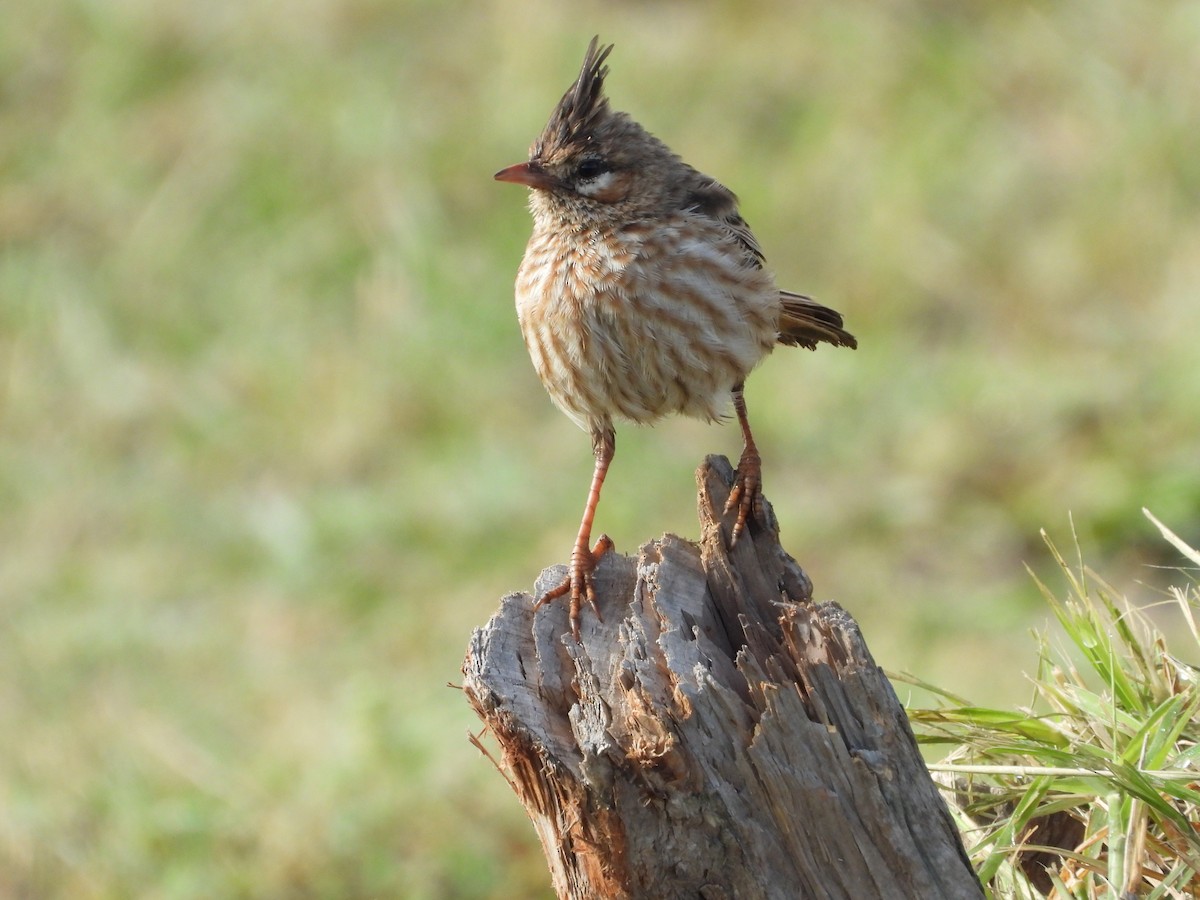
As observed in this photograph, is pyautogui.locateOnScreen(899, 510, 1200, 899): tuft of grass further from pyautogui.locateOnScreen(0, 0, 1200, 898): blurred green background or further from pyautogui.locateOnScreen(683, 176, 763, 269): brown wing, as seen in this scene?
pyautogui.locateOnScreen(0, 0, 1200, 898): blurred green background

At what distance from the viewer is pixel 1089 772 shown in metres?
3.20

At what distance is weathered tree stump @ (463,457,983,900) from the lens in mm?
2947

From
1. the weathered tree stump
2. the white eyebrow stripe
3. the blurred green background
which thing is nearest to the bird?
the white eyebrow stripe

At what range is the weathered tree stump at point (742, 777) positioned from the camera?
9.67ft

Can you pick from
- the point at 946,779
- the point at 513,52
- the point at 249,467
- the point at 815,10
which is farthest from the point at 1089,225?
the point at 946,779

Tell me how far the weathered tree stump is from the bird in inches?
50.1

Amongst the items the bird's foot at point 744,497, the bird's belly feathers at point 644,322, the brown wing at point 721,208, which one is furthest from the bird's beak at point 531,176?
the bird's foot at point 744,497

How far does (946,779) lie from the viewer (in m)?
3.63

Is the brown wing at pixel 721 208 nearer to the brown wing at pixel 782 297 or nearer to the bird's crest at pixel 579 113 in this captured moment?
the brown wing at pixel 782 297

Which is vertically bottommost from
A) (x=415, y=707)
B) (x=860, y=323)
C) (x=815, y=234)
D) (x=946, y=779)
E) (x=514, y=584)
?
(x=946, y=779)

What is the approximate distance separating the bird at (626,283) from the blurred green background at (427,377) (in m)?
2.19

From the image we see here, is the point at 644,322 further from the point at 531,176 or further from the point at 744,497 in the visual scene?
the point at 744,497

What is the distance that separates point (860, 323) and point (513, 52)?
323 centimetres

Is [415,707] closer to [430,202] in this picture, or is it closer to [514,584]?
[514,584]
